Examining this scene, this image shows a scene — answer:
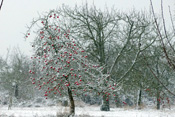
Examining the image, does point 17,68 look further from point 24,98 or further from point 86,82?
point 86,82

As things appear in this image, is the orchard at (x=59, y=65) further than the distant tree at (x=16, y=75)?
No

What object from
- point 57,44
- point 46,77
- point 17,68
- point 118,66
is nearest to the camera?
point 46,77

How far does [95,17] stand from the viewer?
14.5m

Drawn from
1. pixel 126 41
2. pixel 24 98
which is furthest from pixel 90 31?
pixel 24 98

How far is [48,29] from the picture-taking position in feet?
28.4

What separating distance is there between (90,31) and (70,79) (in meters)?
6.81

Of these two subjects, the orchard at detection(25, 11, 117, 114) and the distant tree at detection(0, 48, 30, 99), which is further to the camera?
the distant tree at detection(0, 48, 30, 99)

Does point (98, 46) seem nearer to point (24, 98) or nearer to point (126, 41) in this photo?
point (126, 41)

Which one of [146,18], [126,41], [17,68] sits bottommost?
[17,68]

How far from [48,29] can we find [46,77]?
2264mm

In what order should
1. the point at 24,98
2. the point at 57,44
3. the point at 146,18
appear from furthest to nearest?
1. the point at 24,98
2. the point at 146,18
3. the point at 57,44

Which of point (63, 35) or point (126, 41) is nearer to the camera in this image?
point (63, 35)

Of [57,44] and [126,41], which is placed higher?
[126,41]

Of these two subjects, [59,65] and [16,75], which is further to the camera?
[16,75]
